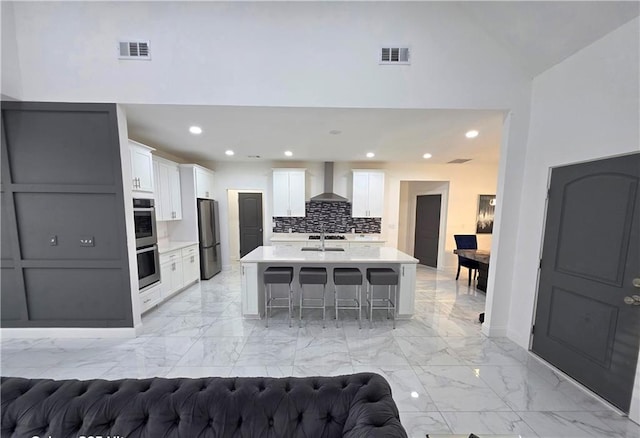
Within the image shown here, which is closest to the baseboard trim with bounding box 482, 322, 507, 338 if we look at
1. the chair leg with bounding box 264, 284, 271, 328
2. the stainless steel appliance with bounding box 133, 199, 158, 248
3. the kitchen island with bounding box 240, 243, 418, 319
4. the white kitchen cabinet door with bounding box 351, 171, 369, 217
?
the kitchen island with bounding box 240, 243, 418, 319

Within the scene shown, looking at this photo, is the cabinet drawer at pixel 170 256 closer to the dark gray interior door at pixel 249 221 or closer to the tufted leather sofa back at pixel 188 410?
the dark gray interior door at pixel 249 221

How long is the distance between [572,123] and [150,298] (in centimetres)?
546

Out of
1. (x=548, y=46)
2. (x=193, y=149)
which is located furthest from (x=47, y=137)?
(x=548, y=46)

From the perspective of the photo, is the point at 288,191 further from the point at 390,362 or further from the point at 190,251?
the point at 390,362

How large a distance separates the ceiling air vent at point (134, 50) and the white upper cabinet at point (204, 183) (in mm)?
2442

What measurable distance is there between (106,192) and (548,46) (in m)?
4.91

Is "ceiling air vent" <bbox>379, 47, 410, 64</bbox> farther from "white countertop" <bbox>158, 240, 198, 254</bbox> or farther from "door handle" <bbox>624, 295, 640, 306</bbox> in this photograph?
"white countertop" <bbox>158, 240, 198, 254</bbox>

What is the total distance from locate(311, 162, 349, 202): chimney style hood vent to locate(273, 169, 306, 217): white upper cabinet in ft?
1.26

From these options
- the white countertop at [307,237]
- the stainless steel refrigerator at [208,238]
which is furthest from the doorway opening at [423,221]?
the stainless steel refrigerator at [208,238]

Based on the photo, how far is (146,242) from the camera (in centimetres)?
337

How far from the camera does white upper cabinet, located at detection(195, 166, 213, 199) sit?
4.93 m

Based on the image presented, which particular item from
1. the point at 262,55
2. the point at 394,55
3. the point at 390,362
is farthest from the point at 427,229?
the point at 262,55

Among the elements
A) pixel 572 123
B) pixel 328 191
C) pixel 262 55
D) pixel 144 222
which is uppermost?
pixel 262 55

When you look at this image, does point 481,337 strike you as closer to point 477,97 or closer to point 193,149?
point 477,97
